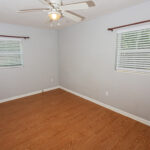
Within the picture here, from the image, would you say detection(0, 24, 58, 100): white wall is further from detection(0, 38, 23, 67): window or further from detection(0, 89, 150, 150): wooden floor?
detection(0, 89, 150, 150): wooden floor

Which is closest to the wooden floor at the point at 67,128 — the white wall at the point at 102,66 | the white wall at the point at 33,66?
the white wall at the point at 102,66

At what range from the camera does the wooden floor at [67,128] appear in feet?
5.60

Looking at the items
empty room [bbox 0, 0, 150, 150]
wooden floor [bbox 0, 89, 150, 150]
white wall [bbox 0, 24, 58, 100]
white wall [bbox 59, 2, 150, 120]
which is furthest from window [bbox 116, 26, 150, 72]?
white wall [bbox 0, 24, 58, 100]

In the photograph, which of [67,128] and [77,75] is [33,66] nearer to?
[77,75]

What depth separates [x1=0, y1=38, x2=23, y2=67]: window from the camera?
3047 millimetres

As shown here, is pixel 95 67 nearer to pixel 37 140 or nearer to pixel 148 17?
pixel 148 17

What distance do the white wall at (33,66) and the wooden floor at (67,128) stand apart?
621 millimetres

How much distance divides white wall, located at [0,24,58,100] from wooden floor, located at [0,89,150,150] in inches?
24.5

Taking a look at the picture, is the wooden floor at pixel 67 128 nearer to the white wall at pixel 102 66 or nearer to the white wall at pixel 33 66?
the white wall at pixel 102 66

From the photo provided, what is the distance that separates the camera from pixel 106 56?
8.61 ft

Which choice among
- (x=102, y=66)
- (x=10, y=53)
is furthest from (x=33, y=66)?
(x=102, y=66)

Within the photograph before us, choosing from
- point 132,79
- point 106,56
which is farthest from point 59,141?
point 106,56

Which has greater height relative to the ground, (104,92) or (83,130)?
(104,92)

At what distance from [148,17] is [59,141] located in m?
2.65
